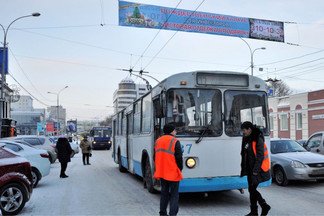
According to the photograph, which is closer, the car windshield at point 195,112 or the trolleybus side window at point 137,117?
the car windshield at point 195,112

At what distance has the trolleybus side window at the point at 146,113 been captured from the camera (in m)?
10.7

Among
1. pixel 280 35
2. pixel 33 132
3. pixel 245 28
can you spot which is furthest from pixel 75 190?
pixel 33 132

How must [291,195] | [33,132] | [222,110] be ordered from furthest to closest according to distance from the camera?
[33,132] → [291,195] → [222,110]

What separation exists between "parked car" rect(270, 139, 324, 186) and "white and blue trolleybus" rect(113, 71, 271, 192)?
2.95m

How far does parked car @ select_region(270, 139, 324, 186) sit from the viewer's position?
11.7m

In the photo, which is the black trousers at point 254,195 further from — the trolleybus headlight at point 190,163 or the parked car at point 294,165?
the parked car at point 294,165

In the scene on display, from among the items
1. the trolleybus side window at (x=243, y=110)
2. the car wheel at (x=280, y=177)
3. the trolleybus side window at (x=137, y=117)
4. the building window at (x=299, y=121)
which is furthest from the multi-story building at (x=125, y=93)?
the trolleybus side window at (x=243, y=110)

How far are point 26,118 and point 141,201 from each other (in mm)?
101022

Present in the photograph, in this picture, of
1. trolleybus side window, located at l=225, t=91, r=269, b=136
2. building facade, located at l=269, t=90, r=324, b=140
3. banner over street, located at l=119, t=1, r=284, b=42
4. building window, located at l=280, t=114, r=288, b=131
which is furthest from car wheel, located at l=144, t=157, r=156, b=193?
building window, located at l=280, t=114, r=288, b=131

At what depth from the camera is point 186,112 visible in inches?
348

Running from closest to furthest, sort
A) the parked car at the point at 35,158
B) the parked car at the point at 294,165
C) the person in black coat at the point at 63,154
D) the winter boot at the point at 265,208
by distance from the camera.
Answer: the winter boot at the point at 265,208, the parked car at the point at 294,165, the parked car at the point at 35,158, the person in black coat at the point at 63,154

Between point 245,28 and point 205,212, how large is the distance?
56.3ft

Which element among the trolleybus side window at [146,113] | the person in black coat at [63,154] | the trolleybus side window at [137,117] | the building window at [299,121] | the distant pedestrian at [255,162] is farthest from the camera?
the building window at [299,121]

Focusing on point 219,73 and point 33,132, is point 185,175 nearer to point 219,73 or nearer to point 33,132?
point 219,73
